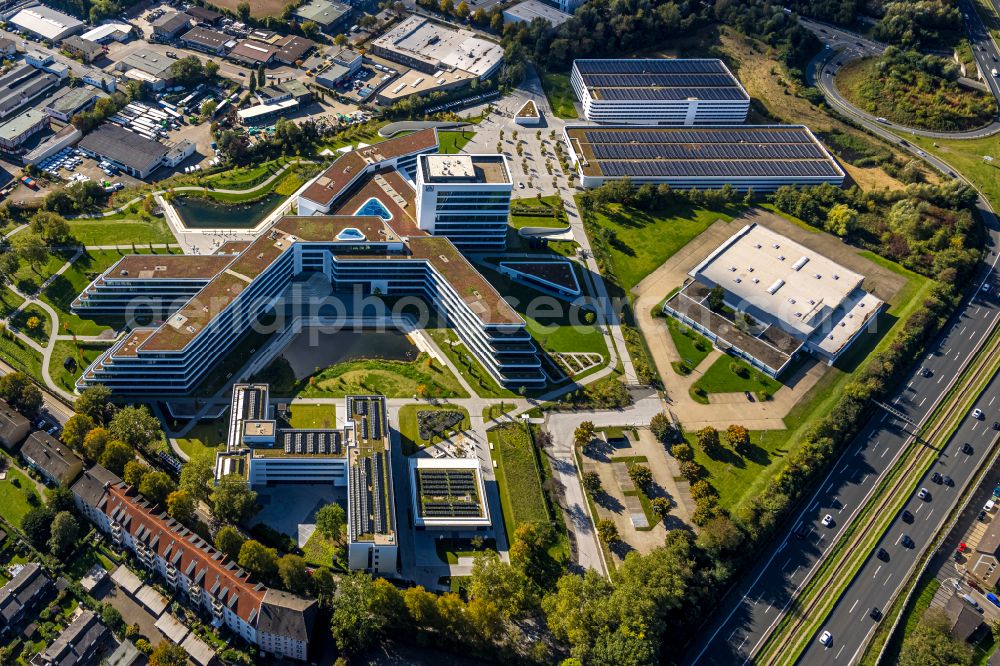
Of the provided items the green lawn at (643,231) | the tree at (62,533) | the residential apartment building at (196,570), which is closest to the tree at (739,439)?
the green lawn at (643,231)

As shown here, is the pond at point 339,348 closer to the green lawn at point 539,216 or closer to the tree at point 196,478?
the tree at point 196,478

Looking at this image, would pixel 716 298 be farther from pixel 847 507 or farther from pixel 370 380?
pixel 370 380

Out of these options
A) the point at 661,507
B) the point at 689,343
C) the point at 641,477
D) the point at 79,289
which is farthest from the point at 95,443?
the point at 689,343

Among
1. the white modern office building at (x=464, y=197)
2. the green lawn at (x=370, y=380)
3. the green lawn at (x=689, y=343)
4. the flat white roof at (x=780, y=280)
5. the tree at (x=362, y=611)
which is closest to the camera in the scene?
the tree at (x=362, y=611)

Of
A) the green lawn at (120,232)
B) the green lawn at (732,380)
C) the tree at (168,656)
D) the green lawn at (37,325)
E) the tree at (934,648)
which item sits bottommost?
the tree at (168,656)

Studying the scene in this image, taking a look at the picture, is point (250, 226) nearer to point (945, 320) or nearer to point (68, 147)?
point (68, 147)

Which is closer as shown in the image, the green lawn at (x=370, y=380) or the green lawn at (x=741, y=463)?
the green lawn at (x=741, y=463)
